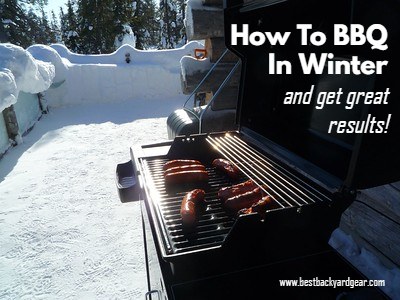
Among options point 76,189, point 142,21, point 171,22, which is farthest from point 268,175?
point 171,22

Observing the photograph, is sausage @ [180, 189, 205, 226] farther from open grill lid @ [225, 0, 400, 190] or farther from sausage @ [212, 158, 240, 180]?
open grill lid @ [225, 0, 400, 190]

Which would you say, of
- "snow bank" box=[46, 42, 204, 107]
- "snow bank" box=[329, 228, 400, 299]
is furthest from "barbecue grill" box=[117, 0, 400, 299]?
"snow bank" box=[46, 42, 204, 107]

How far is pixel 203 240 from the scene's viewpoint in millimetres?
1525

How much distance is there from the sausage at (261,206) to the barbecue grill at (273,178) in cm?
4

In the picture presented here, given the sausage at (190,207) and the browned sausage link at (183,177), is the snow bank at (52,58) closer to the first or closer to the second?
the browned sausage link at (183,177)

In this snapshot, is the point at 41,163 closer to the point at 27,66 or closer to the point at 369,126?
the point at 27,66

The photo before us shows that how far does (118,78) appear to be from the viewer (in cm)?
1149

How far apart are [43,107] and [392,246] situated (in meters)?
10.7

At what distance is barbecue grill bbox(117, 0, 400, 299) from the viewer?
4.39 feet

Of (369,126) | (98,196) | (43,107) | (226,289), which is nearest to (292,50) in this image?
(369,126)

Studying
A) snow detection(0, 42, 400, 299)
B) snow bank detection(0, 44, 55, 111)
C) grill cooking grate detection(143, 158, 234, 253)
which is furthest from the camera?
snow bank detection(0, 44, 55, 111)

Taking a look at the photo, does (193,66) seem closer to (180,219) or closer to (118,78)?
(180,219)

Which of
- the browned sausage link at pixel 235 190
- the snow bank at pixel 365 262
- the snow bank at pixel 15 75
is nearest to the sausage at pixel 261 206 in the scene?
the browned sausage link at pixel 235 190

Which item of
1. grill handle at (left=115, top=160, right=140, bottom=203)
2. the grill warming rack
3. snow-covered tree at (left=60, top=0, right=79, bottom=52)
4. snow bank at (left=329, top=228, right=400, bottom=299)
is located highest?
snow-covered tree at (left=60, top=0, right=79, bottom=52)
